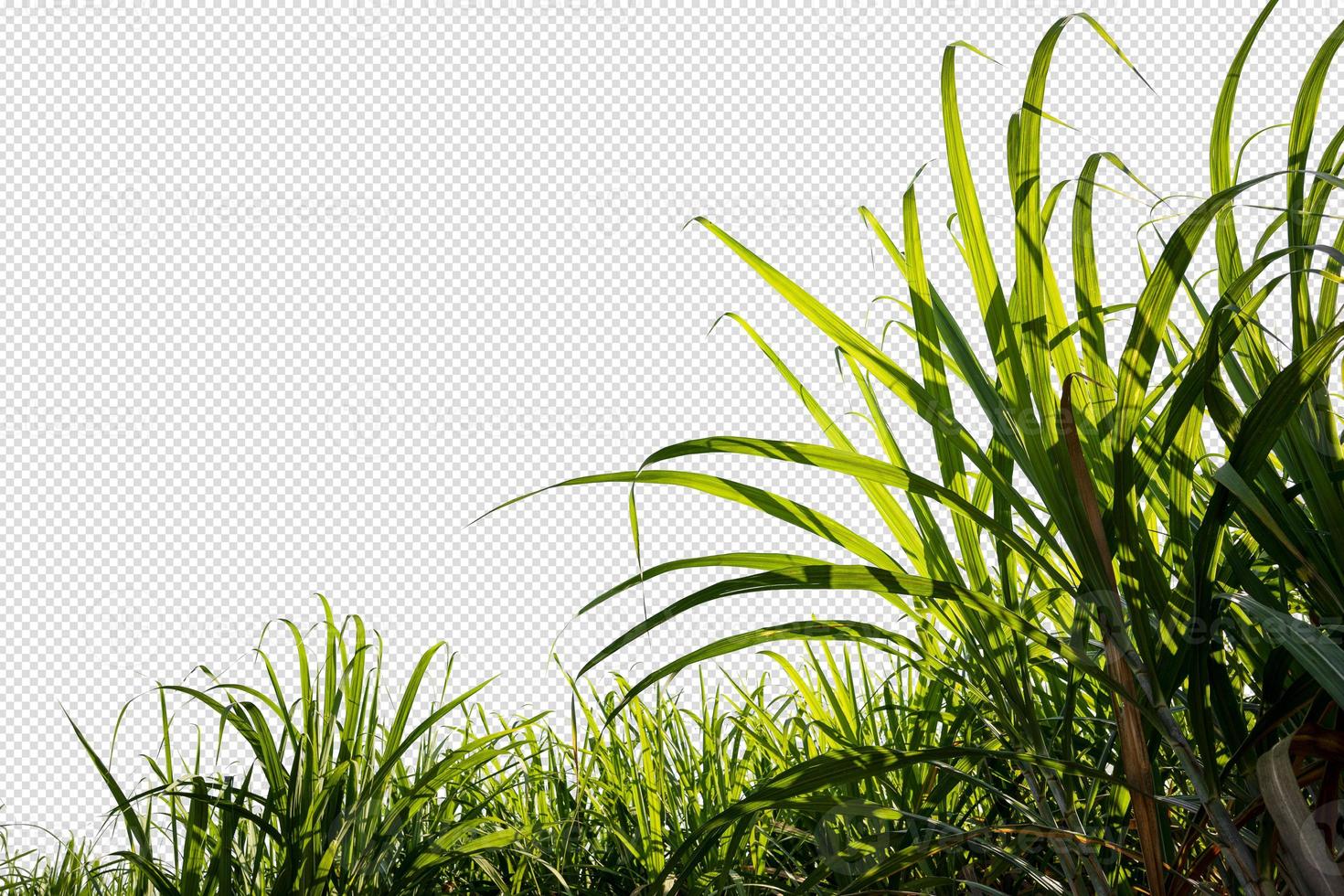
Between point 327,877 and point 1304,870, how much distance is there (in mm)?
1096

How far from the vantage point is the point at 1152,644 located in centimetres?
58

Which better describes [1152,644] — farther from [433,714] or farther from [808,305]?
[433,714]

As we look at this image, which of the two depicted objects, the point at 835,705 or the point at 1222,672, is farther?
the point at 835,705

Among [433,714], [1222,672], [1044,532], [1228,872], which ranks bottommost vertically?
[1228,872]

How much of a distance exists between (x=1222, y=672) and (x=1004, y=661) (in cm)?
15

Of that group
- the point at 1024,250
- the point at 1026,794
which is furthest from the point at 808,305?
the point at 1026,794

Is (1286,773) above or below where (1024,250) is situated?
below

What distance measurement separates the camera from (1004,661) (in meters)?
0.69

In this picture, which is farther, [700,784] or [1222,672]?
[700,784]

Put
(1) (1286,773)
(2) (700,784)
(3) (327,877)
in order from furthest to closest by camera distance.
Answer: (2) (700,784) → (3) (327,877) → (1) (1286,773)

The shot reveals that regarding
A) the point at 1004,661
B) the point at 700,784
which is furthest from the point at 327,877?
the point at 1004,661

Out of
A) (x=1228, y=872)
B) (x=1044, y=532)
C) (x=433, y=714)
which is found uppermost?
(x=433, y=714)

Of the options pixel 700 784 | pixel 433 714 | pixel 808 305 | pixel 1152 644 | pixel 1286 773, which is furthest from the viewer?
pixel 700 784

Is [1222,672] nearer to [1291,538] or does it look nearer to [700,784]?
[1291,538]
